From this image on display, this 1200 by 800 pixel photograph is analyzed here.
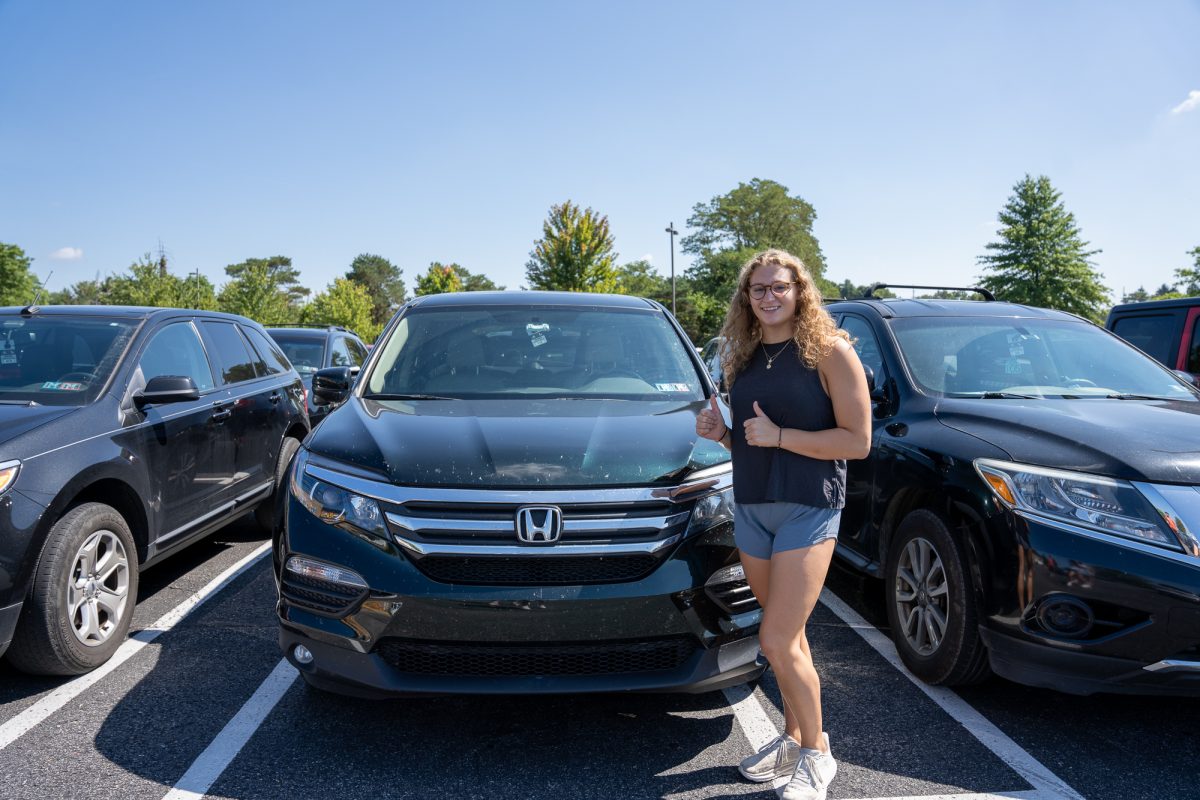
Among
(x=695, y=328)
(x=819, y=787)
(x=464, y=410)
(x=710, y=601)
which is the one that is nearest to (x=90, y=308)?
(x=464, y=410)

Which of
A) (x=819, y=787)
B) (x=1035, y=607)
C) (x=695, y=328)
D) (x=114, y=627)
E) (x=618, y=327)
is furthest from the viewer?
(x=695, y=328)

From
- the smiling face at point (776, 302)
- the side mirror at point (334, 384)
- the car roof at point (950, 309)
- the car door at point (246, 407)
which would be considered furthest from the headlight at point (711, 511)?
the car door at point (246, 407)

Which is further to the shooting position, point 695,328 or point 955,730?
point 695,328

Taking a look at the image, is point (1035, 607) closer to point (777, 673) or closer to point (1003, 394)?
point (777, 673)

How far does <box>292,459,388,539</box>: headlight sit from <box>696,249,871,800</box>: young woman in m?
1.21

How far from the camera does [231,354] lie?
5707 mm

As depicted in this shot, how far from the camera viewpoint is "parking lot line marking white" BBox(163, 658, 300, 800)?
2.67 metres

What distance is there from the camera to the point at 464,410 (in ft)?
11.2

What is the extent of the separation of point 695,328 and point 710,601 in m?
67.8

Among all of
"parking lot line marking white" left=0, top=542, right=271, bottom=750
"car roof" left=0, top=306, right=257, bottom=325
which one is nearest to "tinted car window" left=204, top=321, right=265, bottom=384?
"car roof" left=0, top=306, right=257, bottom=325

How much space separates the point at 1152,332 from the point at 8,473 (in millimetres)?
8407

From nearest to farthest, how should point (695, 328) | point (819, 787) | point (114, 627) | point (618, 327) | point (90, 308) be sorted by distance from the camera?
point (819, 787)
point (114, 627)
point (618, 327)
point (90, 308)
point (695, 328)

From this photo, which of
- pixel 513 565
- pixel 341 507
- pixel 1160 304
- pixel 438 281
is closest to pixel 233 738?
pixel 341 507

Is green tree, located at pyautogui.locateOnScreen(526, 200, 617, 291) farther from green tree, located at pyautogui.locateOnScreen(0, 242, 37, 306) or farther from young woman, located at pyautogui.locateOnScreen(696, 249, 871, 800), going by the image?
young woman, located at pyautogui.locateOnScreen(696, 249, 871, 800)
